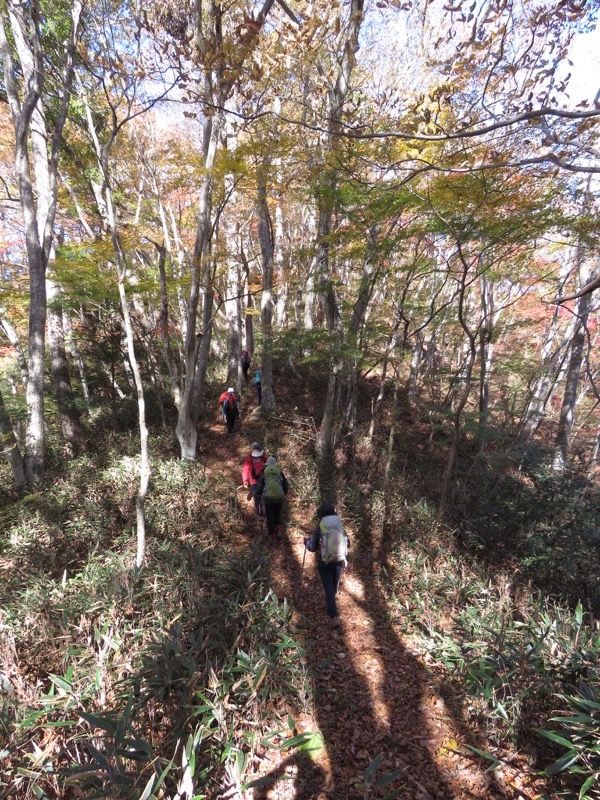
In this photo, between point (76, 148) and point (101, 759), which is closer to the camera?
point (101, 759)

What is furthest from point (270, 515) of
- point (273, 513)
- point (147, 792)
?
point (147, 792)

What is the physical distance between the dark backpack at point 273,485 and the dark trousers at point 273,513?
9 centimetres

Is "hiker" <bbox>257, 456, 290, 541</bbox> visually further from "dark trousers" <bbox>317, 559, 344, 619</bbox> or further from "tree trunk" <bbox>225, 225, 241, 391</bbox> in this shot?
"tree trunk" <bbox>225, 225, 241, 391</bbox>

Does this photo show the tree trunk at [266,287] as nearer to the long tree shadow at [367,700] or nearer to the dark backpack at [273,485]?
the dark backpack at [273,485]

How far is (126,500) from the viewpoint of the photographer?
6848 mm

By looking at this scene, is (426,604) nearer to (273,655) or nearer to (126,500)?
(273,655)

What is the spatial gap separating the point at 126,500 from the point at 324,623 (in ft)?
14.1

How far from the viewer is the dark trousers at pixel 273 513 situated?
20.5ft

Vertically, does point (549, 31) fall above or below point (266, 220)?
below

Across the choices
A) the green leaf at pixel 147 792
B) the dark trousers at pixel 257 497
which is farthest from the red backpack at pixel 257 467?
the green leaf at pixel 147 792

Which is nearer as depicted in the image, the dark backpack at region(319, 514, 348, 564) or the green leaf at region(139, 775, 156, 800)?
the green leaf at region(139, 775, 156, 800)

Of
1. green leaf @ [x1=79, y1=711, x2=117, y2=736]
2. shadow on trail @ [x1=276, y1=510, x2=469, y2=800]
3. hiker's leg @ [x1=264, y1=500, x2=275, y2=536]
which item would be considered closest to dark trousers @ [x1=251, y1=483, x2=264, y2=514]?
hiker's leg @ [x1=264, y1=500, x2=275, y2=536]

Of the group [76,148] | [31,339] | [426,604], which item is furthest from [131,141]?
[426,604]

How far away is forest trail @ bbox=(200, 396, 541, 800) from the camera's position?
294cm
